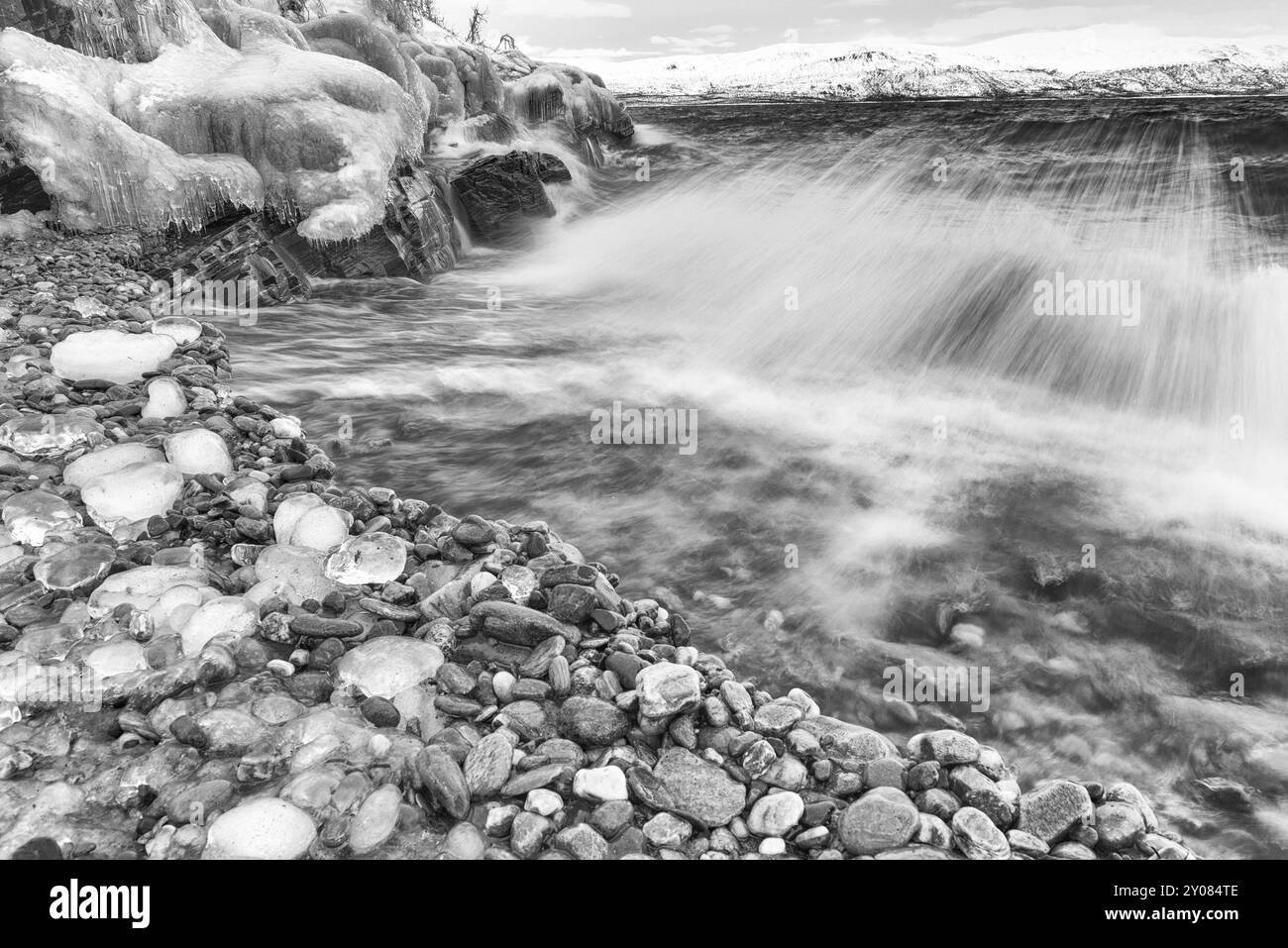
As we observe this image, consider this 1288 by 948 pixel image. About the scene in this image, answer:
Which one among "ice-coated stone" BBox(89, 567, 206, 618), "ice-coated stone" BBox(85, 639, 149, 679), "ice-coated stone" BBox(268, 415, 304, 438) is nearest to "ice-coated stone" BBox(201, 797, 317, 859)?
"ice-coated stone" BBox(85, 639, 149, 679)

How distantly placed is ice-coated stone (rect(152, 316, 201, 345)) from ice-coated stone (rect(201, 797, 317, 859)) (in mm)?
5364

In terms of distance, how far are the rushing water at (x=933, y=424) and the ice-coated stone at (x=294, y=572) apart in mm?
2255

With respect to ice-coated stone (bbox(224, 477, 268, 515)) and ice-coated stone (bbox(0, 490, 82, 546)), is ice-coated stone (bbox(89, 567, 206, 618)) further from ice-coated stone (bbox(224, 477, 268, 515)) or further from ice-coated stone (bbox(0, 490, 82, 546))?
ice-coated stone (bbox(224, 477, 268, 515))

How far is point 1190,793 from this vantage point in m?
3.79

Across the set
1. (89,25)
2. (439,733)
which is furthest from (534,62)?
(439,733)

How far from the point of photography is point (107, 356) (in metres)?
5.55

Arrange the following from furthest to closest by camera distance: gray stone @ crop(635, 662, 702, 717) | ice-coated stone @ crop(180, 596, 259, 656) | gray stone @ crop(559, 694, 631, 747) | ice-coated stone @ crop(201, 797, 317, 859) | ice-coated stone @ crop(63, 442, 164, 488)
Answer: ice-coated stone @ crop(63, 442, 164, 488) → ice-coated stone @ crop(180, 596, 259, 656) → gray stone @ crop(635, 662, 702, 717) → gray stone @ crop(559, 694, 631, 747) → ice-coated stone @ crop(201, 797, 317, 859)

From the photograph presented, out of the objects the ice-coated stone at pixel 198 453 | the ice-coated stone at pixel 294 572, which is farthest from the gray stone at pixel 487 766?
the ice-coated stone at pixel 198 453

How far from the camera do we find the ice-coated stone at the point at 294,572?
11.9ft

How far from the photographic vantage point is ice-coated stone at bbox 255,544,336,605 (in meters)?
3.63

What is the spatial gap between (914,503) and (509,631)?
14.3 ft

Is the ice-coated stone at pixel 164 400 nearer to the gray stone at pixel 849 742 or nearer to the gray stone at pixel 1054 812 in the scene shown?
the gray stone at pixel 849 742

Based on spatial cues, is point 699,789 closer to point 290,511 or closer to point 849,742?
point 849,742
